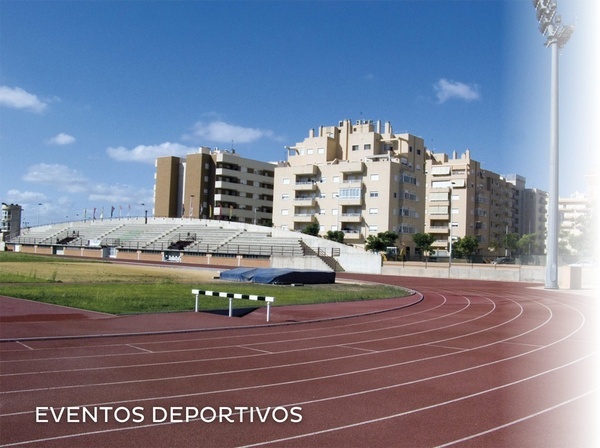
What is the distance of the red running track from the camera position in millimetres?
6781

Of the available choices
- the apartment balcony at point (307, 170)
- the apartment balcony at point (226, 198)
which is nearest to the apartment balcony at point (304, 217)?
the apartment balcony at point (307, 170)

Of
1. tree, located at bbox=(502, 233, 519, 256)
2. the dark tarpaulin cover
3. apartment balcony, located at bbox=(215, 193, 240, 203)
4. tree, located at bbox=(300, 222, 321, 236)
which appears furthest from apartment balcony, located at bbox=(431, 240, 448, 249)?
the dark tarpaulin cover

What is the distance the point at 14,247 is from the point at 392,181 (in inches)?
2467

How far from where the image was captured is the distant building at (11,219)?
104 m

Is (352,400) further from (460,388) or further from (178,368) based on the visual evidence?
(178,368)

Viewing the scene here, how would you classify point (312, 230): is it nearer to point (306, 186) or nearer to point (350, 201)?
point (350, 201)

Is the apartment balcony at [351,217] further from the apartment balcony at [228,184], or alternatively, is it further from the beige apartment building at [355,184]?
the apartment balcony at [228,184]

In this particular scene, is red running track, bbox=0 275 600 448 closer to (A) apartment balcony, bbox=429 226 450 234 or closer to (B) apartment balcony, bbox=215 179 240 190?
(A) apartment balcony, bbox=429 226 450 234

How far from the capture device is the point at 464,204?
3516 inches

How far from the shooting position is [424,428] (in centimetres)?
716

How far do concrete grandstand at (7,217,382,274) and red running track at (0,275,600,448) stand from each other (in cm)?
3886

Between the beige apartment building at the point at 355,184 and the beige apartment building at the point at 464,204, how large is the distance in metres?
4.96

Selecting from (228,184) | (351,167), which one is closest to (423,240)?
(351,167)

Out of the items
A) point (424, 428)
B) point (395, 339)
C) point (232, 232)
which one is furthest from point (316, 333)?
point (232, 232)
